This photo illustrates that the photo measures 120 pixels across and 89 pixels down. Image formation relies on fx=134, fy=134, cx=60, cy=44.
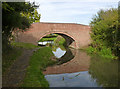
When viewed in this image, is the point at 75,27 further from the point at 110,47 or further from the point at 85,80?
the point at 85,80

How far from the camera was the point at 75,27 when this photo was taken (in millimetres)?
20688

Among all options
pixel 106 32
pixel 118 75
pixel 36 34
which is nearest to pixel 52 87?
pixel 118 75

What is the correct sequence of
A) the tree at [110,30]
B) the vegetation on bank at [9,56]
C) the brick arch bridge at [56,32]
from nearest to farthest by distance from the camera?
the vegetation on bank at [9,56]
the tree at [110,30]
the brick arch bridge at [56,32]

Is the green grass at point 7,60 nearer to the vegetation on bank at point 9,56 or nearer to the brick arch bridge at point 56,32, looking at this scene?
the vegetation on bank at point 9,56

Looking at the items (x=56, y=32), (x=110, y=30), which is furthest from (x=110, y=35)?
(x=56, y=32)

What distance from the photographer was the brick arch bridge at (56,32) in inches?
733

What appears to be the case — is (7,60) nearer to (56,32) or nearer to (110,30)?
(110,30)

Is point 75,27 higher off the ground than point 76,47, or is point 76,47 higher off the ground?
point 75,27

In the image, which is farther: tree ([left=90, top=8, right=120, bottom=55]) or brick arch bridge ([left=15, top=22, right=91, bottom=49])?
brick arch bridge ([left=15, top=22, right=91, bottom=49])


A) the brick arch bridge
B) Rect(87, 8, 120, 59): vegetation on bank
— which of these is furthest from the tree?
the brick arch bridge

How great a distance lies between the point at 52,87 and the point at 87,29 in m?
16.2

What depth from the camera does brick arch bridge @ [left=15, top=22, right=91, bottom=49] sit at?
18.6 metres

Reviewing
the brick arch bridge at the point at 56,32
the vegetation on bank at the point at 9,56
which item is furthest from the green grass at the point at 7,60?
the brick arch bridge at the point at 56,32

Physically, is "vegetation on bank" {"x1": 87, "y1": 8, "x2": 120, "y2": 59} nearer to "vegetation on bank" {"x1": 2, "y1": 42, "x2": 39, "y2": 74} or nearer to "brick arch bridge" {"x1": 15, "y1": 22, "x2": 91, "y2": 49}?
"brick arch bridge" {"x1": 15, "y1": 22, "x2": 91, "y2": 49}
